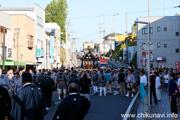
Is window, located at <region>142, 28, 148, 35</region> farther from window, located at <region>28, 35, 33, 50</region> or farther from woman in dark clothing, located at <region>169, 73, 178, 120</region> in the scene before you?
woman in dark clothing, located at <region>169, 73, 178, 120</region>

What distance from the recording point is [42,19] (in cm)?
5356

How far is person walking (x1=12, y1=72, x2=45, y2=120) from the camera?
21.6 ft

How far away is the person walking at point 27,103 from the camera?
6.59 meters

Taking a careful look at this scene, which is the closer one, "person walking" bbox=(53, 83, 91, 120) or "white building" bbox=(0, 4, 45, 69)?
"person walking" bbox=(53, 83, 91, 120)

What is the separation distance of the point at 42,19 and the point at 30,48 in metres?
9.97

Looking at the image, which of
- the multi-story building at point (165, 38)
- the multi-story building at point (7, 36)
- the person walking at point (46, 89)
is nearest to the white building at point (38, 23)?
the multi-story building at point (7, 36)

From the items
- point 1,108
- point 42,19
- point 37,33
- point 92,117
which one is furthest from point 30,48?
point 1,108

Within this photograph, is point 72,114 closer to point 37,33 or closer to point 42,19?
point 37,33

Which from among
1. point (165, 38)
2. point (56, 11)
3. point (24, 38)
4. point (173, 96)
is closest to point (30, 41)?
point (24, 38)

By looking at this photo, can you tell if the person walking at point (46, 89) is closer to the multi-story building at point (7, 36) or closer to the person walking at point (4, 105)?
the person walking at point (4, 105)

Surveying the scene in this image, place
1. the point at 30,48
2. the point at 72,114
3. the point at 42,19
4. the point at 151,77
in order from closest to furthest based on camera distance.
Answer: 1. the point at 72,114
2. the point at 151,77
3. the point at 30,48
4. the point at 42,19

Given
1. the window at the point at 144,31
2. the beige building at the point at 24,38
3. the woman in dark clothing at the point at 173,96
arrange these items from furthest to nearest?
the window at the point at 144,31 < the beige building at the point at 24,38 < the woman in dark clothing at the point at 173,96

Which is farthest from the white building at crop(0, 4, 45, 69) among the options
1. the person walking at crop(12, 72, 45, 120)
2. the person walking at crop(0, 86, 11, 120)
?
the person walking at crop(12, 72, 45, 120)

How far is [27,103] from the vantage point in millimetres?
6723
